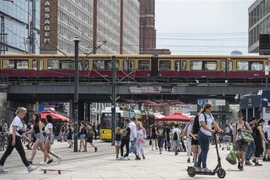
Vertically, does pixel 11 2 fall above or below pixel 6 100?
above

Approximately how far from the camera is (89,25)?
136 m

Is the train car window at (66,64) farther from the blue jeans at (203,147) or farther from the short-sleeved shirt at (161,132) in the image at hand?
the blue jeans at (203,147)

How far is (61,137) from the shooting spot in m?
62.6

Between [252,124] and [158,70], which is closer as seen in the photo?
[252,124]

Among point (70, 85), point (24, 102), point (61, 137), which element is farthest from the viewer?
point (24, 102)

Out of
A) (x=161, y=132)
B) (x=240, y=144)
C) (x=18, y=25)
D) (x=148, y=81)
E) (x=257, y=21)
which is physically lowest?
(x=161, y=132)

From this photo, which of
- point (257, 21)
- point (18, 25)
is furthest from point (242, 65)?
point (257, 21)

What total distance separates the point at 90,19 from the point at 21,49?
42661mm

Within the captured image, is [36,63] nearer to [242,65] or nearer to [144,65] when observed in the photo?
[144,65]

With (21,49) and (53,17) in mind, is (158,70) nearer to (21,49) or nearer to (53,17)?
(21,49)

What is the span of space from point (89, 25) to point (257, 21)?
3903 centimetres

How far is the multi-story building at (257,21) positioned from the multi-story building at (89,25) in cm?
2623

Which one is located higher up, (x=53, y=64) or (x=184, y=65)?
(x=53, y=64)

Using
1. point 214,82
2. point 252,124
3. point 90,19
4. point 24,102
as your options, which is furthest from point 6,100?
point 90,19
